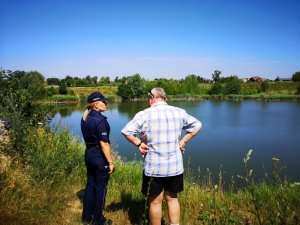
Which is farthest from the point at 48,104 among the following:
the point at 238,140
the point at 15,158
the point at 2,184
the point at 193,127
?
the point at 238,140

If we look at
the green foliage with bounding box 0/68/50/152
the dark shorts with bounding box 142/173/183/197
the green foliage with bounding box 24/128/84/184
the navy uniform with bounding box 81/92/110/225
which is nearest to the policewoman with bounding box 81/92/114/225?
the navy uniform with bounding box 81/92/110/225

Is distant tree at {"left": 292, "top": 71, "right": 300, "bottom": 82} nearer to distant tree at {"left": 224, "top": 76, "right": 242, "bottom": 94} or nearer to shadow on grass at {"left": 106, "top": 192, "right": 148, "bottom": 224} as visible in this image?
distant tree at {"left": 224, "top": 76, "right": 242, "bottom": 94}

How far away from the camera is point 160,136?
2859 mm

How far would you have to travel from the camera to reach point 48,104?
6980 mm

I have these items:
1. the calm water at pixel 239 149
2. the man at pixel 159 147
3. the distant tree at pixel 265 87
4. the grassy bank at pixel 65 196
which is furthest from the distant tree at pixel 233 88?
the man at pixel 159 147

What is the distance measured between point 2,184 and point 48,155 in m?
1.13

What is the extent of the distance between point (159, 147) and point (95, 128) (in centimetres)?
82

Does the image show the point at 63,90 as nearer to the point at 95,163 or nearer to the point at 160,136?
the point at 95,163

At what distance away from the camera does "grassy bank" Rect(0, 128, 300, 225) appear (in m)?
3.33

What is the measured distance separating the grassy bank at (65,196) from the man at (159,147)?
316 mm

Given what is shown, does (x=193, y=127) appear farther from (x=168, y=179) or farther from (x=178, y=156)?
(x=168, y=179)

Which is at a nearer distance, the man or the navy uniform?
the man

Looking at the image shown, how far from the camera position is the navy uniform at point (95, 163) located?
3.22m

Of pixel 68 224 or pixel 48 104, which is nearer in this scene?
pixel 68 224
